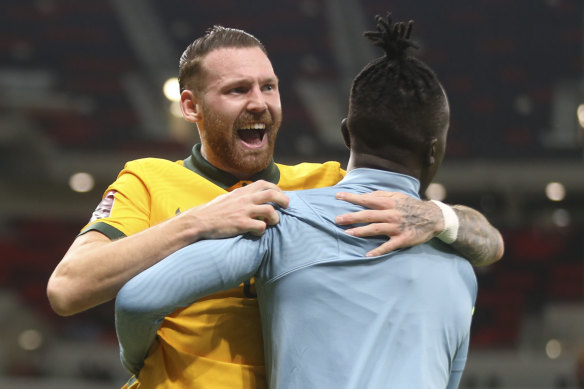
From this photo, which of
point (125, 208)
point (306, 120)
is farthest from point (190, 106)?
point (306, 120)

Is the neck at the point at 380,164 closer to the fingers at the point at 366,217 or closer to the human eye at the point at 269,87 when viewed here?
the fingers at the point at 366,217

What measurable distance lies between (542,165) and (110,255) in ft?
31.1

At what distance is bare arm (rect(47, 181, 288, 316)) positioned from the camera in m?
1.43

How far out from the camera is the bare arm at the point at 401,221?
1.42 meters

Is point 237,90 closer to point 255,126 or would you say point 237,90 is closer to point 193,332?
point 255,126

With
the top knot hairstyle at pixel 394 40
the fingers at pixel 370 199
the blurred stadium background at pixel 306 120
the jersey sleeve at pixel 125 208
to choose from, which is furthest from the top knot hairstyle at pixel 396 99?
the blurred stadium background at pixel 306 120

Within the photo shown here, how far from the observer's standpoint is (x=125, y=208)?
5.64 feet

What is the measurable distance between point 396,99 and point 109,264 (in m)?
0.62

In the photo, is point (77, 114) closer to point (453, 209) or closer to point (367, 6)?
point (367, 6)

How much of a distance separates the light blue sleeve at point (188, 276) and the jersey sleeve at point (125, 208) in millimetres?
272

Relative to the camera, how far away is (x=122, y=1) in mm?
12500

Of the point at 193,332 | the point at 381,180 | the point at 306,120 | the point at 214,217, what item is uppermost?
the point at 306,120

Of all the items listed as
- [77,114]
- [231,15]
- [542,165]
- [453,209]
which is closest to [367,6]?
[231,15]

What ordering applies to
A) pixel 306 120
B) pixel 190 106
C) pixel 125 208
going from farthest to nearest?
pixel 306 120, pixel 190 106, pixel 125 208
